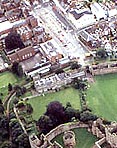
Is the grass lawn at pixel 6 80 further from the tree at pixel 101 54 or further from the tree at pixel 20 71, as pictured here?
the tree at pixel 101 54

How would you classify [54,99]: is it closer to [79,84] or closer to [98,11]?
[79,84]

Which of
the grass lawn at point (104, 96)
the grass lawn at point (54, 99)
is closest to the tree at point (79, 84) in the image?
the grass lawn at point (54, 99)

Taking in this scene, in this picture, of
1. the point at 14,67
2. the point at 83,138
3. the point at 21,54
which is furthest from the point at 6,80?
the point at 83,138

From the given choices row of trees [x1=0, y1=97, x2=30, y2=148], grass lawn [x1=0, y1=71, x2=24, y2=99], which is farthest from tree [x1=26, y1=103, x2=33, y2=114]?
grass lawn [x1=0, y1=71, x2=24, y2=99]

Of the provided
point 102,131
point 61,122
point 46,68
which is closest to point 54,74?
point 46,68

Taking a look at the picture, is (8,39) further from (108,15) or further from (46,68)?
(108,15)

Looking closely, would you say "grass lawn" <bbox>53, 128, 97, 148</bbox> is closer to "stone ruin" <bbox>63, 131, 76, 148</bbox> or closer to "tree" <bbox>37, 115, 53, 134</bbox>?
"stone ruin" <bbox>63, 131, 76, 148</bbox>

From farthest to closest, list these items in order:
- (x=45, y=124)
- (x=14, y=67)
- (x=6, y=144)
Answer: (x=14, y=67), (x=45, y=124), (x=6, y=144)
